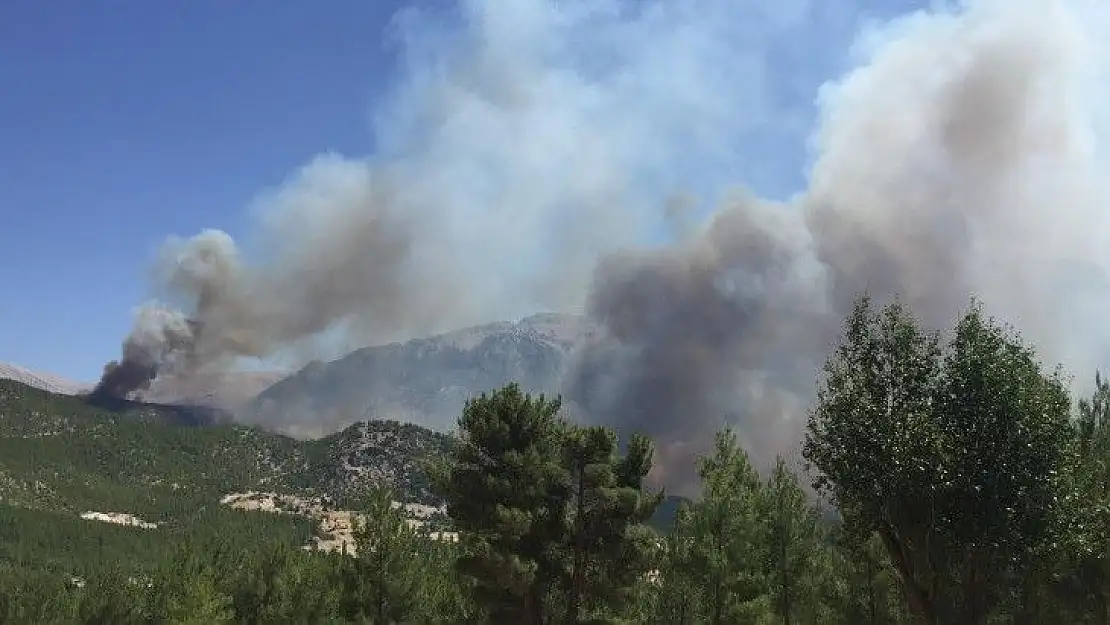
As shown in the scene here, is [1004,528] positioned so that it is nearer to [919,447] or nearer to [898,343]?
[919,447]

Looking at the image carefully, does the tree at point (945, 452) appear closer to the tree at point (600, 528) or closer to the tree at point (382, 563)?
the tree at point (600, 528)

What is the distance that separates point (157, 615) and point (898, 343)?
97.4 meters

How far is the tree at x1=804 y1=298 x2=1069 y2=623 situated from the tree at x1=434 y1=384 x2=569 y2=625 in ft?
43.2

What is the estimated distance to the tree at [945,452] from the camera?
28.0 meters

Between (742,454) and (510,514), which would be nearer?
(510,514)

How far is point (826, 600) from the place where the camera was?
163 feet

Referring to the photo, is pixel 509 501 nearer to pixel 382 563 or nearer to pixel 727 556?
pixel 727 556

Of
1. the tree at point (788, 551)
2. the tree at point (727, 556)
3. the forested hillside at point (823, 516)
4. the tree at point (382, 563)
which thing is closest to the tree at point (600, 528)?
the forested hillside at point (823, 516)

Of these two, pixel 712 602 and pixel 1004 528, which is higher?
pixel 1004 528

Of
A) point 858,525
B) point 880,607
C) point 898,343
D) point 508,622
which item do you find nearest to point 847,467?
point 858,525

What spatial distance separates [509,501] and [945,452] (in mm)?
18543

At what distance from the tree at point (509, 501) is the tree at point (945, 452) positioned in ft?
43.2

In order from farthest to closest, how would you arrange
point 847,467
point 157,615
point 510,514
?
point 157,615 → point 510,514 → point 847,467

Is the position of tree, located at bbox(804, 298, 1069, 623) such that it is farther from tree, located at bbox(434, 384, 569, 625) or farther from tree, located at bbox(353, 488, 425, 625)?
tree, located at bbox(353, 488, 425, 625)
